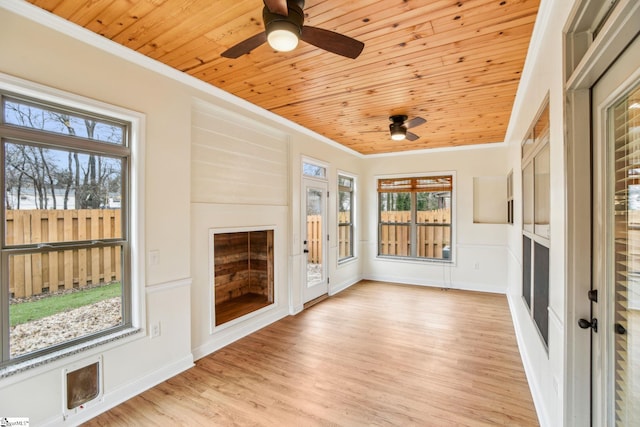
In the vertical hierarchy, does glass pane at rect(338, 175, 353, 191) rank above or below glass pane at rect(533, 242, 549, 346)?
above

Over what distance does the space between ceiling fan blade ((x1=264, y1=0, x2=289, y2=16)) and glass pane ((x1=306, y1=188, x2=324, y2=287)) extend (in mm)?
3192

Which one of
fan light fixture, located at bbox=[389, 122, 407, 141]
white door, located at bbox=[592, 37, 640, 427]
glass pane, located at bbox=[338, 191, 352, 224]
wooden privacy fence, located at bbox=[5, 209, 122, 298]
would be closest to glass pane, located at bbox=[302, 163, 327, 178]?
glass pane, located at bbox=[338, 191, 352, 224]

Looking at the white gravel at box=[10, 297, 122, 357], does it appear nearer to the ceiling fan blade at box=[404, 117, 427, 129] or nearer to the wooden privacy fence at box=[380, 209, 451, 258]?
the ceiling fan blade at box=[404, 117, 427, 129]

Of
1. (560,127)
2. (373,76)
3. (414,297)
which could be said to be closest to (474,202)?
(414,297)

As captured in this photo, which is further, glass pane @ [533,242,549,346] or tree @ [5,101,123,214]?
glass pane @ [533,242,549,346]

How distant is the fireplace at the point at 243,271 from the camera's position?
A: 406 cm

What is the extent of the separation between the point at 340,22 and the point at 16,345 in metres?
2.98

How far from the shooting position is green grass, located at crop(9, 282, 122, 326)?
1855mm

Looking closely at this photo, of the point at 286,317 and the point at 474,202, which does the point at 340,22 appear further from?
the point at 474,202

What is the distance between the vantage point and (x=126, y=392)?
2275mm

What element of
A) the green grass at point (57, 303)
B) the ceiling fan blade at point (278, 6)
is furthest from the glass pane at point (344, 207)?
the ceiling fan blade at point (278, 6)

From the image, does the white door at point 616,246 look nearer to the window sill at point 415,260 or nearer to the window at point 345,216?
the window at point 345,216

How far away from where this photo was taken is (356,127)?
437 centimetres

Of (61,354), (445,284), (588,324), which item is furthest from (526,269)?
(61,354)
